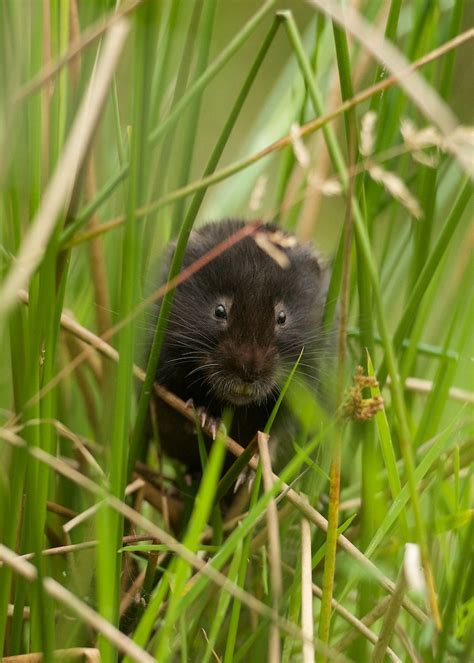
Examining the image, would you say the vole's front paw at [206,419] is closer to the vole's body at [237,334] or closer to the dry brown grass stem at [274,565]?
the vole's body at [237,334]

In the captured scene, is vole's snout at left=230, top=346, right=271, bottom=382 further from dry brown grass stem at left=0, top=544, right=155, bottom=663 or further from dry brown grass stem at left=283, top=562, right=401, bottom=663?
dry brown grass stem at left=0, top=544, right=155, bottom=663

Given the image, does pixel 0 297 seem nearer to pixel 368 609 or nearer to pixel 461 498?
pixel 368 609

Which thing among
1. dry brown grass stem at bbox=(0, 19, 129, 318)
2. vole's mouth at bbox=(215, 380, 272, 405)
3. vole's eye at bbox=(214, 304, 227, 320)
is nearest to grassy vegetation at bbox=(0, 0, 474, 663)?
dry brown grass stem at bbox=(0, 19, 129, 318)

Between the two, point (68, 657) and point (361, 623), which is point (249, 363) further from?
point (68, 657)

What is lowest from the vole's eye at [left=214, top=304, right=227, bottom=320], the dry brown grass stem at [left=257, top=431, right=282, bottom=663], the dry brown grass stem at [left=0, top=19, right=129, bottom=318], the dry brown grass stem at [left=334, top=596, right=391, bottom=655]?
the dry brown grass stem at [left=334, top=596, right=391, bottom=655]

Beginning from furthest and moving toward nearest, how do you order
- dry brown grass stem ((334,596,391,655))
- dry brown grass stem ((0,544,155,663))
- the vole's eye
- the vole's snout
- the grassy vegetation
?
the vole's eye → the vole's snout → dry brown grass stem ((334,596,391,655)) → the grassy vegetation → dry brown grass stem ((0,544,155,663))

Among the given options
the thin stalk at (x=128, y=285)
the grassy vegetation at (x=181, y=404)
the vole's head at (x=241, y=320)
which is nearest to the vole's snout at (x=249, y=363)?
the vole's head at (x=241, y=320)

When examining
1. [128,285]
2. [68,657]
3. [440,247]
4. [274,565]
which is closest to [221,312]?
[440,247]
